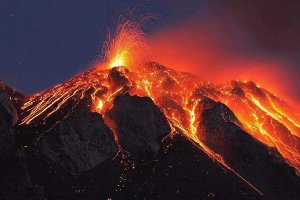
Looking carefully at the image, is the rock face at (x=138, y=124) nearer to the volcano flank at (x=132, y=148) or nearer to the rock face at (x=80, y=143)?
the volcano flank at (x=132, y=148)

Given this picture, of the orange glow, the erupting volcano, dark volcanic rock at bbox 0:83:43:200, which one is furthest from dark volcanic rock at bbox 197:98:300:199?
dark volcanic rock at bbox 0:83:43:200

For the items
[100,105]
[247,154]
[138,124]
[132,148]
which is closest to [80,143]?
[132,148]

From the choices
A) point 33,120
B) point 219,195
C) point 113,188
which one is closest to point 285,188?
point 219,195

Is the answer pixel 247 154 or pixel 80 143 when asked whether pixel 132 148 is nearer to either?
pixel 80 143

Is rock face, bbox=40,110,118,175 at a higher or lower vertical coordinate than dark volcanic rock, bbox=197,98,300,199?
higher

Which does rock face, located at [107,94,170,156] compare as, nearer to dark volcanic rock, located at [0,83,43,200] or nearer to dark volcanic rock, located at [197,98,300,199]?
dark volcanic rock, located at [197,98,300,199]

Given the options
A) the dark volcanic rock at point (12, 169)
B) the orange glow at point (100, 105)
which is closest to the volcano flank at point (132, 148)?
the dark volcanic rock at point (12, 169)
